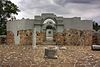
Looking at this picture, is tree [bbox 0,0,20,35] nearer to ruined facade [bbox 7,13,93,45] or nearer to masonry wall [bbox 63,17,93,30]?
ruined facade [bbox 7,13,93,45]

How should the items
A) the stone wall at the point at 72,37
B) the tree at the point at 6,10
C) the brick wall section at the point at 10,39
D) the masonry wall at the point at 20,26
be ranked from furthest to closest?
1. the tree at the point at 6,10
2. the brick wall section at the point at 10,39
3. the masonry wall at the point at 20,26
4. the stone wall at the point at 72,37

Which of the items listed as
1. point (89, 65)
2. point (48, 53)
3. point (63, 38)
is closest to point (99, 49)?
point (48, 53)

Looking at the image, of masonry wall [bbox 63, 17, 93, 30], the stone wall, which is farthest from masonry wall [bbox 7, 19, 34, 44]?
masonry wall [bbox 63, 17, 93, 30]

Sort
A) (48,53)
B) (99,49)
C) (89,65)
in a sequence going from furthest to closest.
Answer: (99,49) < (48,53) < (89,65)

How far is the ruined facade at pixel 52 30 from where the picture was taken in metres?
22.0

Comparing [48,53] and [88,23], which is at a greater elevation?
[88,23]

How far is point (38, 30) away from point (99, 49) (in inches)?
315

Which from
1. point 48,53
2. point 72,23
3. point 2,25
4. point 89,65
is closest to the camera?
point 89,65

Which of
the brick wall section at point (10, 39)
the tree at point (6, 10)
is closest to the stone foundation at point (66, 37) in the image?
the brick wall section at point (10, 39)

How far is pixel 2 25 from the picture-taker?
32531mm

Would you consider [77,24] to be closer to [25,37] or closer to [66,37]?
[66,37]

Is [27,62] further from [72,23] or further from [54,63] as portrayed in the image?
[72,23]

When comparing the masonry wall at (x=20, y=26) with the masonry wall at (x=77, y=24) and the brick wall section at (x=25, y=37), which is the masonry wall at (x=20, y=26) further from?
the masonry wall at (x=77, y=24)

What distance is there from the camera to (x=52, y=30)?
22547 millimetres
